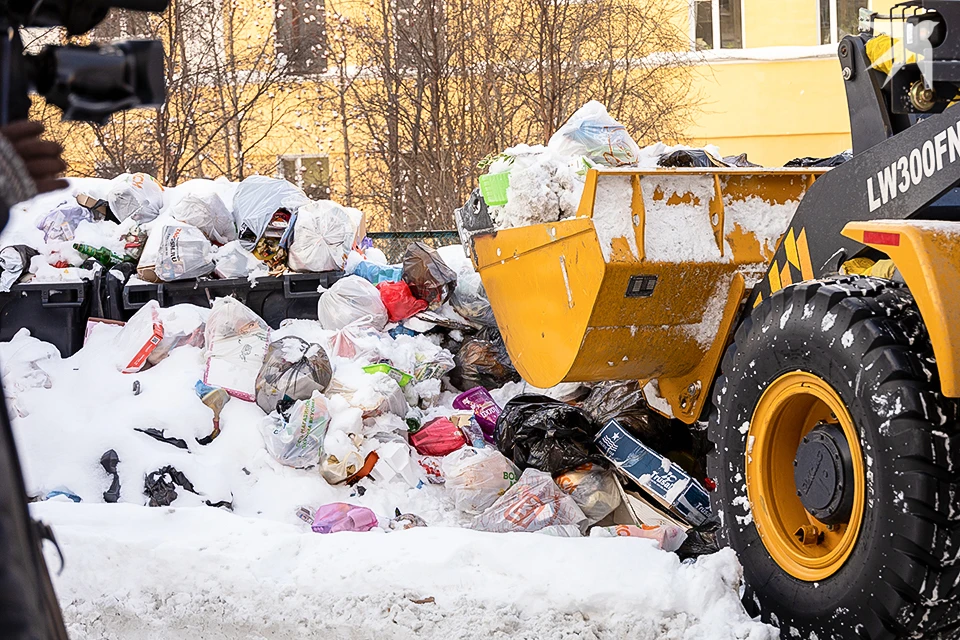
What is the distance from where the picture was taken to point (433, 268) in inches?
251

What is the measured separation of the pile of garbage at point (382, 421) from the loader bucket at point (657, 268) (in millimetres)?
468

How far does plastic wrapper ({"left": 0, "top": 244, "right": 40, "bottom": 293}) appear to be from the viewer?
590 centimetres

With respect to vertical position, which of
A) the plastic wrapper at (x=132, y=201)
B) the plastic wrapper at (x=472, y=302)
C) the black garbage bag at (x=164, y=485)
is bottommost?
the black garbage bag at (x=164, y=485)

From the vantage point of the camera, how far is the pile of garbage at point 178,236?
6.05m

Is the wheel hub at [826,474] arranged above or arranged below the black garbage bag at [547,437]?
above

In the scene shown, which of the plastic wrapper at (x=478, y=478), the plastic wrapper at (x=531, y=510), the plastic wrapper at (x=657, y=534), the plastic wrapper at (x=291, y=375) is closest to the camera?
the plastic wrapper at (x=657, y=534)

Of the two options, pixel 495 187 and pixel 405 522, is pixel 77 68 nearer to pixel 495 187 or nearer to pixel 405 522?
pixel 405 522

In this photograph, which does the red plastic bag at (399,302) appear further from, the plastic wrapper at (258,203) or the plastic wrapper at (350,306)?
the plastic wrapper at (258,203)

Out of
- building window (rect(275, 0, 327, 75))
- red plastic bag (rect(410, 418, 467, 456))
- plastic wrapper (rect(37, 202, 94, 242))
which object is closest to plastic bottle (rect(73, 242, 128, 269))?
plastic wrapper (rect(37, 202, 94, 242))

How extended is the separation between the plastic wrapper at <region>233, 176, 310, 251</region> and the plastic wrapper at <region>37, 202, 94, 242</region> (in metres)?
0.99

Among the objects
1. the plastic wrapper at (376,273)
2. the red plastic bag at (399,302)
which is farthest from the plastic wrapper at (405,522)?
the plastic wrapper at (376,273)

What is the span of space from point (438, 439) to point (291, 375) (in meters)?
0.86

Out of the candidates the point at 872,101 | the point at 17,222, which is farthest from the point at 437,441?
the point at 17,222

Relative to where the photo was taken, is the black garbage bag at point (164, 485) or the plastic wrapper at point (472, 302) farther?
the plastic wrapper at point (472, 302)
